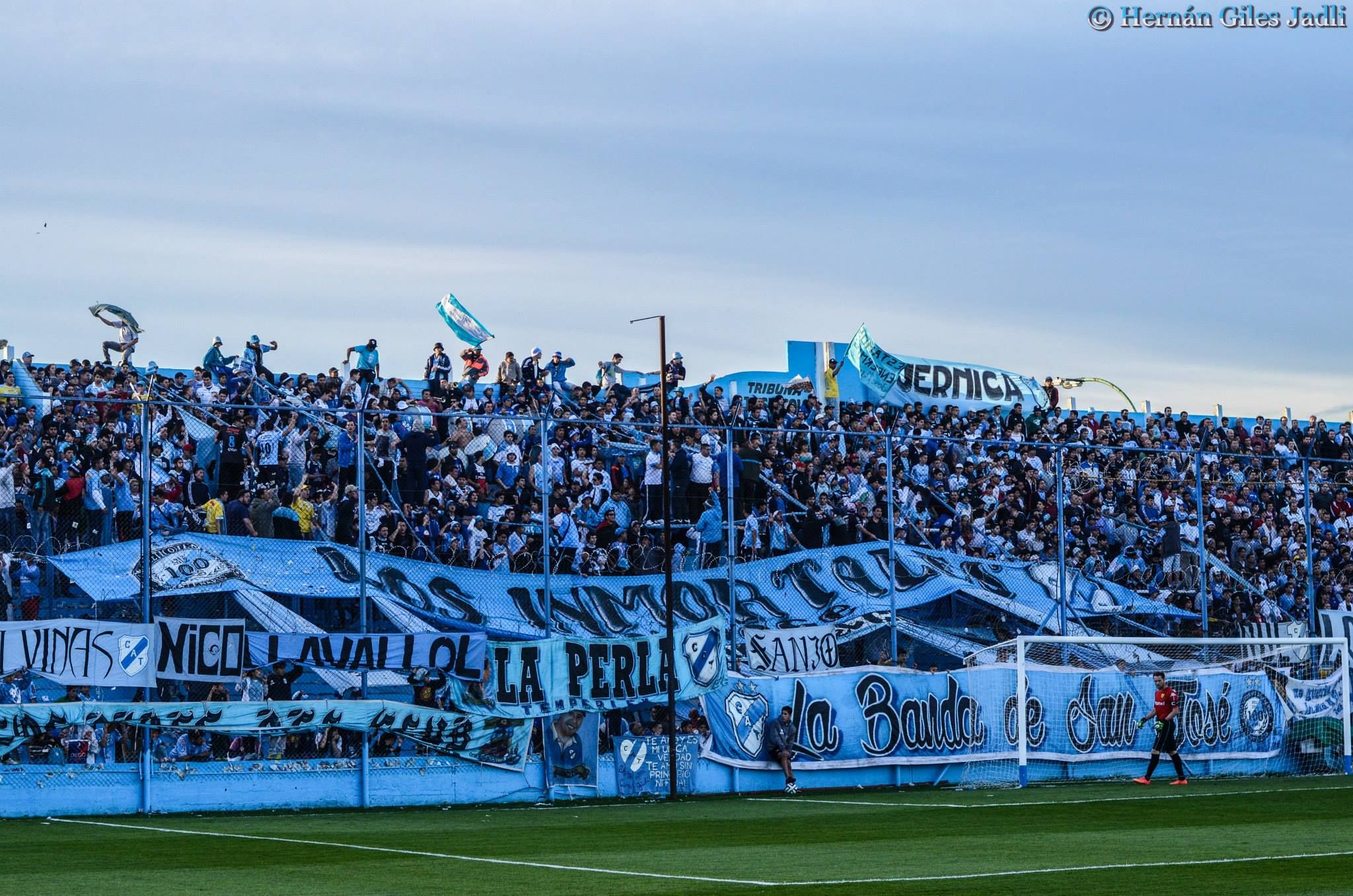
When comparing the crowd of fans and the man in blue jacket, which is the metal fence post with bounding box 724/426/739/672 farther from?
the man in blue jacket

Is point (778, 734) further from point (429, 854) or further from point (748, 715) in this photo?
point (429, 854)

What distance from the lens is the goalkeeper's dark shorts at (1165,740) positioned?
26.4m

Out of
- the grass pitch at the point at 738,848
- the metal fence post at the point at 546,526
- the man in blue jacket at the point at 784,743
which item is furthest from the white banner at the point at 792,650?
the metal fence post at the point at 546,526

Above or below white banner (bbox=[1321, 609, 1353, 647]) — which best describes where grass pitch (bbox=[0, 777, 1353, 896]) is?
below

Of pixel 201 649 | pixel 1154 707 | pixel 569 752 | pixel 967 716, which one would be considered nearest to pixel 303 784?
pixel 201 649

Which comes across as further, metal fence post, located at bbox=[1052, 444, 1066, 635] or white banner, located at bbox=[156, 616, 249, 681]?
metal fence post, located at bbox=[1052, 444, 1066, 635]

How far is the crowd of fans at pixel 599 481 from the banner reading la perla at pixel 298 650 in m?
1.35

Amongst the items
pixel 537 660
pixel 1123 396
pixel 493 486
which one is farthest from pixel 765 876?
pixel 1123 396

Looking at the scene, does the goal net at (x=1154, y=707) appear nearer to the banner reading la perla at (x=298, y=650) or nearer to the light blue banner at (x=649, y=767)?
the light blue banner at (x=649, y=767)

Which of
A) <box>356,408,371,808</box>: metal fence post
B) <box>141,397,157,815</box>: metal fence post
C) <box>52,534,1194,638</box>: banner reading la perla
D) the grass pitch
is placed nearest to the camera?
the grass pitch

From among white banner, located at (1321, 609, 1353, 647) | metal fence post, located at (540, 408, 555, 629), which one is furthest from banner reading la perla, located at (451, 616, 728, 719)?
white banner, located at (1321, 609, 1353, 647)

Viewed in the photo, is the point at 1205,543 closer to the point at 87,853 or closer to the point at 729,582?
the point at 729,582

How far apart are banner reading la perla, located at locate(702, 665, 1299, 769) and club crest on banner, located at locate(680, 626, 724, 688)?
10.0 inches

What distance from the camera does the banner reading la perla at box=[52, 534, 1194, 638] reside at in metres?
22.8
